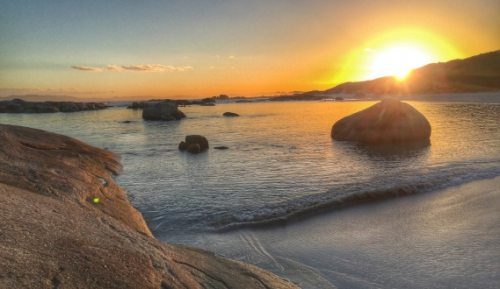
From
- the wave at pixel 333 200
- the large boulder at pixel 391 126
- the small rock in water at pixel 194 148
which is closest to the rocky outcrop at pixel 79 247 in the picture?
the wave at pixel 333 200

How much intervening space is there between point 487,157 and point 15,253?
2018cm

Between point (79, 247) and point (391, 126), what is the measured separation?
1008 inches

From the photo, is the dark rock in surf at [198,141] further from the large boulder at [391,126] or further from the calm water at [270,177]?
the large boulder at [391,126]

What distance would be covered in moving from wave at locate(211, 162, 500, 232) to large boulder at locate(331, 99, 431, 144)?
1145cm

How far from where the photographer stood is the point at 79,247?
4.44 meters

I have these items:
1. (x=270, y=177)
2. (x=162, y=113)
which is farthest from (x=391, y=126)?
(x=162, y=113)

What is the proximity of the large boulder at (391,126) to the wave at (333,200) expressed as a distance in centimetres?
1145

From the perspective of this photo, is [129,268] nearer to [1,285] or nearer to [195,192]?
[1,285]

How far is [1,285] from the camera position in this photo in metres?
3.35

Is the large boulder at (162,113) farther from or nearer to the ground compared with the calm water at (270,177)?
farther from the ground

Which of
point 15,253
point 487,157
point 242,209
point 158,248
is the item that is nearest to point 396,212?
point 242,209

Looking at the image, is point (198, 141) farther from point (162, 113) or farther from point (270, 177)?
point (162, 113)

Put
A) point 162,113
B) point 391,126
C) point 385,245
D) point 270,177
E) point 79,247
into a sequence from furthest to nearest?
point 162,113 < point 391,126 < point 270,177 < point 385,245 < point 79,247

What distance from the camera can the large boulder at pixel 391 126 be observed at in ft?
88.4
